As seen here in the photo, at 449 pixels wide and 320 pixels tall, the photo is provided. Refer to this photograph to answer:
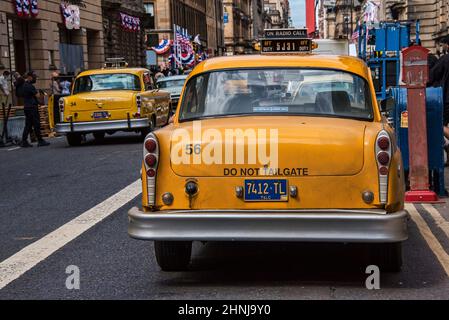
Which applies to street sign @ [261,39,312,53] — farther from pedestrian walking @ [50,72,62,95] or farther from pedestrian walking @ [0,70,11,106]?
pedestrian walking @ [50,72,62,95]

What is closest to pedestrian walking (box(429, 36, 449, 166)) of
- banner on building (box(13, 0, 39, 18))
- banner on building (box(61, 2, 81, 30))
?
banner on building (box(13, 0, 39, 18))

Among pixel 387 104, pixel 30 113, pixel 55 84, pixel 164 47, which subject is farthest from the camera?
pixel 164 47

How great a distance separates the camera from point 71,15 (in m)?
→ 41.5

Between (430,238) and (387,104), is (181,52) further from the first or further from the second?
(430,238)

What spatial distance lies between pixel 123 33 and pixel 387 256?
49.8 metres

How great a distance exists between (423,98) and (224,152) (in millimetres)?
4633

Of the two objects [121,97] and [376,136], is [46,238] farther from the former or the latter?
[121,97]

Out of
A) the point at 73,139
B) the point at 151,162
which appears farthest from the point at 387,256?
the point at 73,139

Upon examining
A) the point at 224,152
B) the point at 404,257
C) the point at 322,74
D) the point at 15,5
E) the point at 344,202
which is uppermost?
the point at 15,5

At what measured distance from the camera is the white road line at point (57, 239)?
22.7 feet

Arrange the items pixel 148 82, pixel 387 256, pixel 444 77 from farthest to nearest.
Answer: pixel 148 82 → pixel 444 77 → pixel 387 256

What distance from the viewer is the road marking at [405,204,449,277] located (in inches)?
274
